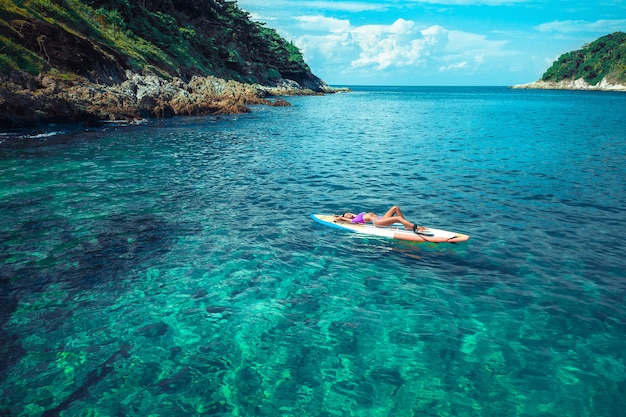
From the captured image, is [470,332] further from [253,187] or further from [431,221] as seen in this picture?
[253,187]

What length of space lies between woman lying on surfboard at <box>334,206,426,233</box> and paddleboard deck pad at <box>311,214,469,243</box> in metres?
0.14

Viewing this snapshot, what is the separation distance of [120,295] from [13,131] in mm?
33056

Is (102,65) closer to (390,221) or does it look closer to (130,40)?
(130,40)

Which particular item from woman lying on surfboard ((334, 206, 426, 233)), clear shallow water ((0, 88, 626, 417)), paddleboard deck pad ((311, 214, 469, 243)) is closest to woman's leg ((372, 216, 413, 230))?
woman lying on surfboard ((334, 206, 426, 233))

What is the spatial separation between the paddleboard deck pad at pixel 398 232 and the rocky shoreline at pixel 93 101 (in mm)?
33816

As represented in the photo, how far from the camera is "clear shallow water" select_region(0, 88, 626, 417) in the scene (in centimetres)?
740

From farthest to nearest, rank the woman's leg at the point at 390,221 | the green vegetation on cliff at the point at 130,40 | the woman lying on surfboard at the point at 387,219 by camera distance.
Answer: the green vegetation on cliff at the point at 130,40 < the woman's leg at the point at 390,221 < the woman lying on surfboard at the point at 387,219

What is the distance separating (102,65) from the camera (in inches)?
2089

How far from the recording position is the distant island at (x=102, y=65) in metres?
38.2

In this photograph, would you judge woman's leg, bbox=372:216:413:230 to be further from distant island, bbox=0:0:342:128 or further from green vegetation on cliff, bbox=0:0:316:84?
green vegetation on cliff, bbox=0:0:316:84

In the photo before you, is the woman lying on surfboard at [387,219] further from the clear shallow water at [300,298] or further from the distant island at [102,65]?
the distant island at [102,65]

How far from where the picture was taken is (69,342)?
8.60 metres

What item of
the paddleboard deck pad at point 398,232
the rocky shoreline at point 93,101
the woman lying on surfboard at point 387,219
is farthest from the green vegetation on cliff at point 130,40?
the woman lying on surfboard at point 387,219

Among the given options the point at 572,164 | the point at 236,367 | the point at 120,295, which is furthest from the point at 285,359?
the point at 572,164
